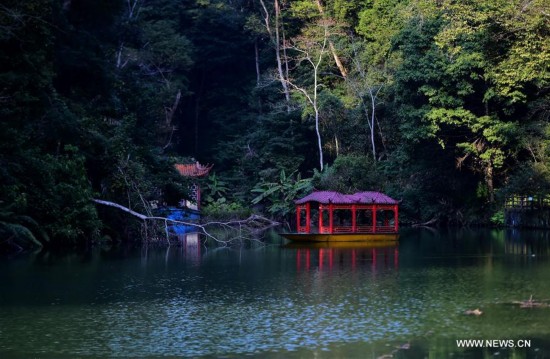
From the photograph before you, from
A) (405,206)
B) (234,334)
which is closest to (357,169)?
(405,206)

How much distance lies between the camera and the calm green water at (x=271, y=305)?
1339 cm

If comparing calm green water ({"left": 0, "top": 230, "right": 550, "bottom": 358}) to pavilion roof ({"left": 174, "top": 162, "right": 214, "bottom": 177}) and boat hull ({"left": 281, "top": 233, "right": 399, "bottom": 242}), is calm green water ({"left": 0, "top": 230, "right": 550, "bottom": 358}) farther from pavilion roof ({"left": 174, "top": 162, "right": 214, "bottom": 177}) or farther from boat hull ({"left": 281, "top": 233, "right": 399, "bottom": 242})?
pavilion roof ({"left": 174, "top": 162, "right": 214, "bottom": 177})

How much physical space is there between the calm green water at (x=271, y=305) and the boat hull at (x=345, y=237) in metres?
5.64

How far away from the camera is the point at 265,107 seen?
212 feet

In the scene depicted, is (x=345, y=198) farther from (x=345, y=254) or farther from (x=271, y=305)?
(x=271, y=305)

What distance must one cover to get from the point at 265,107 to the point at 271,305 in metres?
47.9

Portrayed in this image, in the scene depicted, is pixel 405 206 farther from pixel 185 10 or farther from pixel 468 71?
pixel 185 10

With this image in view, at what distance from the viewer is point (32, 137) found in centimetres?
3212

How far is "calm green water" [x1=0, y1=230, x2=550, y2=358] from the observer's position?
1339cm

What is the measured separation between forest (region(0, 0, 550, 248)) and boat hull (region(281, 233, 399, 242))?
6284 mm

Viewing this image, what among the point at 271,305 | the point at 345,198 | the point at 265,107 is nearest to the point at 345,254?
the point at 345,198

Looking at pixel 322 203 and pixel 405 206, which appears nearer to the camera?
pixel 322 203

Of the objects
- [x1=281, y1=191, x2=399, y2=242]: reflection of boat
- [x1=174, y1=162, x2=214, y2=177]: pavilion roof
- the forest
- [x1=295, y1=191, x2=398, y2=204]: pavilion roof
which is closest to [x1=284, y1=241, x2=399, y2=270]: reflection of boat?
[x1=281, y1=191, x2=399, y2=242]: reflection of boat

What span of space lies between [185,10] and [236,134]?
10.9 m
